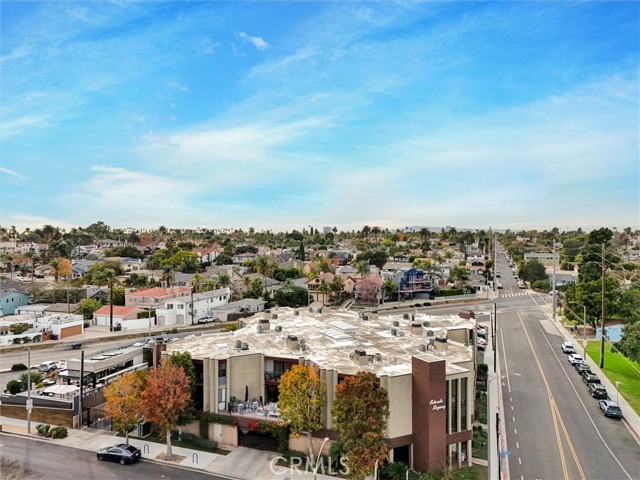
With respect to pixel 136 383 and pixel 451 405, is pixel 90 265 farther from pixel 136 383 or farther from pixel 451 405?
pixel 451 405

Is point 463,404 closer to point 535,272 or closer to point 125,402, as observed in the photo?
point 125,402

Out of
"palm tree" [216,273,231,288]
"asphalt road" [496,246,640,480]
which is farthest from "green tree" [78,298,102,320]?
"asphalt road" [496,246,640,480]

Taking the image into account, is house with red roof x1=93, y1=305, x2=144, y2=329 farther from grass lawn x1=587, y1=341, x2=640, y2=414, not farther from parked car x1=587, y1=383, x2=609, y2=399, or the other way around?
grass lawn x1=587, y1=341, x2=640, y2=414

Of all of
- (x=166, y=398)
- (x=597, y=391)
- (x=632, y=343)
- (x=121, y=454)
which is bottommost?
(x=121, y=454)

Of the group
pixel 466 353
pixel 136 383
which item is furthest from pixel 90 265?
pixel 466 353

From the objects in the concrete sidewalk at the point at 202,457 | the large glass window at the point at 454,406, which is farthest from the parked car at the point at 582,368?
the concrete sidewalk at the point at 202,457

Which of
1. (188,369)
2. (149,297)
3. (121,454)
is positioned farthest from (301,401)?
(149,297)
